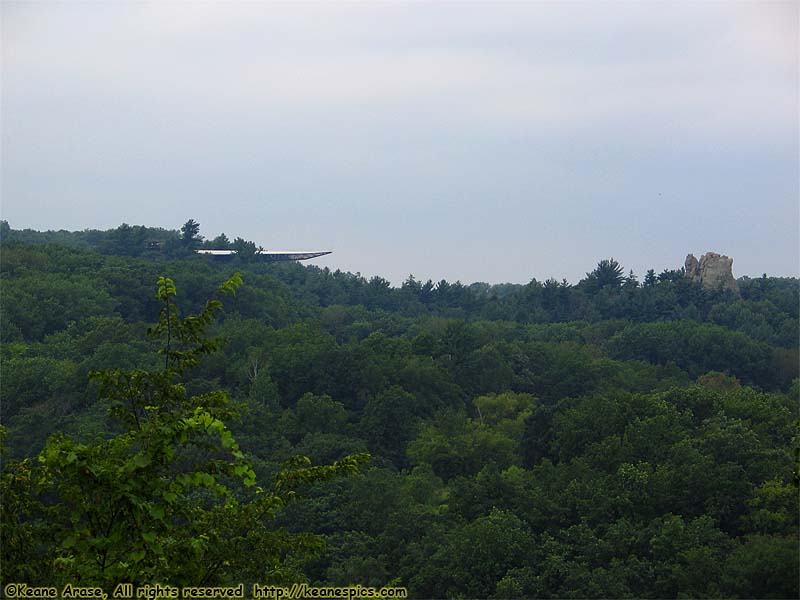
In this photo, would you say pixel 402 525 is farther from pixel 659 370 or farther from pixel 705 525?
pixel 659 370

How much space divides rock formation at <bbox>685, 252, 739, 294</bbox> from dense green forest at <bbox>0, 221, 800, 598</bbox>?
300 centimetres

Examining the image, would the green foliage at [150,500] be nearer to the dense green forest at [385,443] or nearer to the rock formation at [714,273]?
the dense green forest at [385,443]

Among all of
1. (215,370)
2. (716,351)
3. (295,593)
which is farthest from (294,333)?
(295,593)

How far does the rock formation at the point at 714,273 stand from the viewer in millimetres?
66312

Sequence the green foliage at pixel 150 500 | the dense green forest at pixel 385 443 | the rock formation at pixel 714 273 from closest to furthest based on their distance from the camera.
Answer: the green foliage at pixel 150 500 → the dense green forest at pixel 385 443 → the rock formation at pixel 714 273

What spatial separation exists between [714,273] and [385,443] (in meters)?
38.1

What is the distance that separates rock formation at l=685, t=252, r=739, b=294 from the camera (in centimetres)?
6631

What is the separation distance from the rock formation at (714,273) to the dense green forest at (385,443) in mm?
2999

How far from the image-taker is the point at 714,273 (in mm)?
66688

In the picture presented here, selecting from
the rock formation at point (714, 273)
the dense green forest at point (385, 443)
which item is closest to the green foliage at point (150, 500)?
the dense green forest at point (385, 443)

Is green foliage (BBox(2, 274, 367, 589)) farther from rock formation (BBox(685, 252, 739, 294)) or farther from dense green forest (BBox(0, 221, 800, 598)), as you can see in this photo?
rock formation (BBox(685, 252, 739, 294))

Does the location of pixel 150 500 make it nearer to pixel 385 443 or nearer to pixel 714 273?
pixel 385 443

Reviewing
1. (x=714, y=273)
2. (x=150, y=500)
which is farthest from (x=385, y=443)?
(x=714, y=273)

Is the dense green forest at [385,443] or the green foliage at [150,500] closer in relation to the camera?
the green foliage at [150,500]
